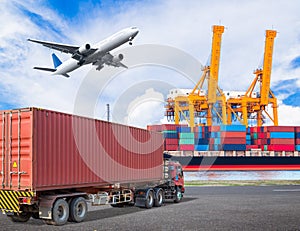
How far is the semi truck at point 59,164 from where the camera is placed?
1196cm

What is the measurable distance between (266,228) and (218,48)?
56.9 meters

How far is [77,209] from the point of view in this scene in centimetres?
1314

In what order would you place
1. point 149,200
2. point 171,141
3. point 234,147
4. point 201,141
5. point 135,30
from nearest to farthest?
1. point 149,200
2. point 135,30
3. point 234,147
4. point 201,141
5. point 171,141

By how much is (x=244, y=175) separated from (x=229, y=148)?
17.5 ft

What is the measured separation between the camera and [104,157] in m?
15.0

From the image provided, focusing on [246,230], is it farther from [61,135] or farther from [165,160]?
[165,160]

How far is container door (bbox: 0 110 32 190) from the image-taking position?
470 inches

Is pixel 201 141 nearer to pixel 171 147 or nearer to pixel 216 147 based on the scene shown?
pixel 216 147

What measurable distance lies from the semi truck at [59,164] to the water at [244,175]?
42294mm

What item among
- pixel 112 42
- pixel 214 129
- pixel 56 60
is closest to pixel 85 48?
pixel 112 42

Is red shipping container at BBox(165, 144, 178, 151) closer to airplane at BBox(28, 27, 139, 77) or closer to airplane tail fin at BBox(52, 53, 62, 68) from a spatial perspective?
airplane tail fin at BBox(52, 53, 62, 68)

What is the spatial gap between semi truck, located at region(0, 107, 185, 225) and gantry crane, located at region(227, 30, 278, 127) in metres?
58.6

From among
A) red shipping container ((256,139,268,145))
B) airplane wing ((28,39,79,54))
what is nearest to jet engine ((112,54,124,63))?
airplane wing ((28,39,79,54))

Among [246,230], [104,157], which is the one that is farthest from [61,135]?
[246,230]
